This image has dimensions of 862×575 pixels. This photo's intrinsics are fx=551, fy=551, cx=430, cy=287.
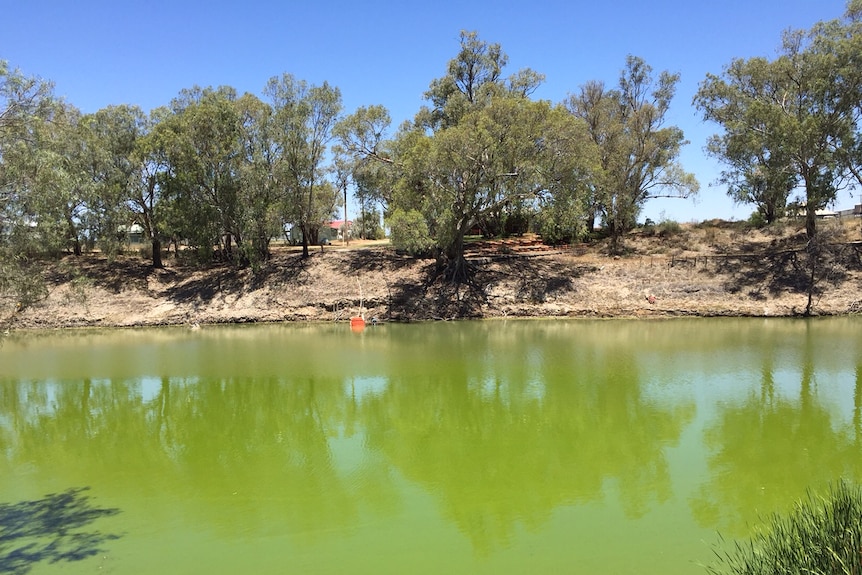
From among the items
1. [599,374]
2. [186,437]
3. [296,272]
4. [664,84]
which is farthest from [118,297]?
[664,84]

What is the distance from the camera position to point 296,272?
33.9 metres

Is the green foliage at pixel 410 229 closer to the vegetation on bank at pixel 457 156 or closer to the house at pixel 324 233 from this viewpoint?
the vegetation on bank at pixel 457 156

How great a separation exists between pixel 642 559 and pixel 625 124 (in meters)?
32.9

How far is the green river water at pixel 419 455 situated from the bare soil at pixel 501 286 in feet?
27.2

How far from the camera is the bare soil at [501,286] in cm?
2847

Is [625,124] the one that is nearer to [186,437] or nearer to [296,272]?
[296,272]

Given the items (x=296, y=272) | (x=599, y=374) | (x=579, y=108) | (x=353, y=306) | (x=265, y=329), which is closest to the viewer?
(x=599, y=374)

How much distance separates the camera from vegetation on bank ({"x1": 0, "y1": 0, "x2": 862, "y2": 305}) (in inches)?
1112

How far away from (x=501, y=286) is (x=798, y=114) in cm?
1761

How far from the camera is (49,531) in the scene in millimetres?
8250

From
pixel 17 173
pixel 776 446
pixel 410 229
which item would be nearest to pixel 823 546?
pixel 776 446

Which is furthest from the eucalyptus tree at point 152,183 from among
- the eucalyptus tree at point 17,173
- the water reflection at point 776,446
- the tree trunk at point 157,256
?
the water reflection at point 776,446

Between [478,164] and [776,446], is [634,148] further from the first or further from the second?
[776,446]

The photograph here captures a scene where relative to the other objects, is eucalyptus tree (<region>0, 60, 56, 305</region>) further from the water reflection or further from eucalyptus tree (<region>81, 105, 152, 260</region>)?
eucalyptus tree (<region>81, 105, 152, 260</region>)
